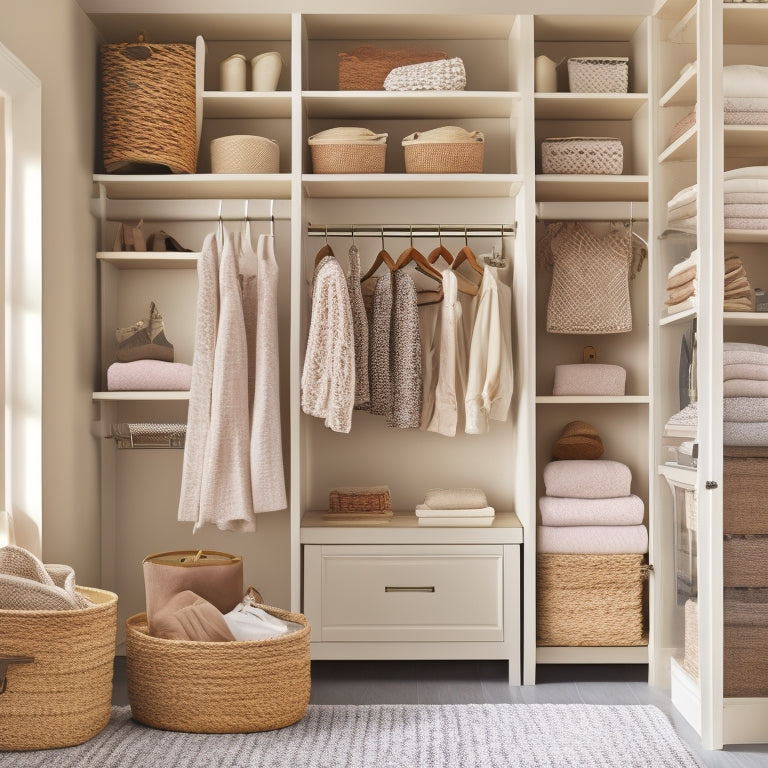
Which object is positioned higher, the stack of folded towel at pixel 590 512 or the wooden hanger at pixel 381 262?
the wooden hanger at pixel 381 262

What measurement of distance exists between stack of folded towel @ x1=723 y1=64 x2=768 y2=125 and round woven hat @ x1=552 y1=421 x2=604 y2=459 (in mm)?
1258

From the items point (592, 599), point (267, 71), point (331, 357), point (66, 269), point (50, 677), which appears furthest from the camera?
point (267, 71)

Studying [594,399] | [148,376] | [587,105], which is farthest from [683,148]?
[148,376]

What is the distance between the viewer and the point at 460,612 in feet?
10.6

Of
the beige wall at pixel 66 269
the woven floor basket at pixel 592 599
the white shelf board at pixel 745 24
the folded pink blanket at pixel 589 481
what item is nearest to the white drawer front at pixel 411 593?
the woven floor basket at pixel 592 599

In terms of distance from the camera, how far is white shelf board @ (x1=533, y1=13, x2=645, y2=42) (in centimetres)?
332

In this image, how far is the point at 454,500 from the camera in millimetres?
3287

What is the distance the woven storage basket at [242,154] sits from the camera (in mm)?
3318

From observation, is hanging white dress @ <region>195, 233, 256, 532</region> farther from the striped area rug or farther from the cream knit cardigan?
the striped area rug

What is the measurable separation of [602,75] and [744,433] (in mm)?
1496

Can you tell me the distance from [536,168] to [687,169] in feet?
2.63

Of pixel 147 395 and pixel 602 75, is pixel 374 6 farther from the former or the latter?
pixel 147 395

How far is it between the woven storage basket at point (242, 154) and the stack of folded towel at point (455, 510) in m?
1.34

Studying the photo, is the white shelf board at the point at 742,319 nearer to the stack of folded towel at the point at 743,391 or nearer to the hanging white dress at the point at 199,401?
the stack of folded towel at the point at 743,391
